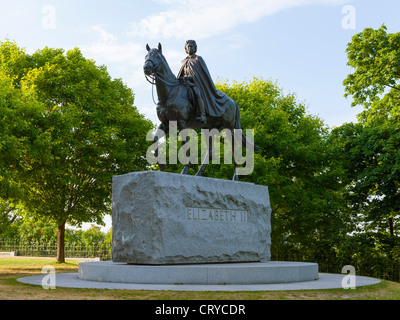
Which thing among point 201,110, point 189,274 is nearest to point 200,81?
point 201,110

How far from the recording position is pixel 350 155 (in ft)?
86.5

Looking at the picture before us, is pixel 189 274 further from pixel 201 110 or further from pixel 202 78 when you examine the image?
pixel 202 78

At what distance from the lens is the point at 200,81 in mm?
12422

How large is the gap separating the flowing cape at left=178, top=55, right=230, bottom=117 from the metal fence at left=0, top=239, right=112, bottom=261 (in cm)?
1881

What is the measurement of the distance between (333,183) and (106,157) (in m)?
12.7

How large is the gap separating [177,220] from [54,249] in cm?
3121

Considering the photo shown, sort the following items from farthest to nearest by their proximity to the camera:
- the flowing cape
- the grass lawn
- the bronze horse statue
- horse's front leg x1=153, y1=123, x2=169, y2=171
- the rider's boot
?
the flowing cape → the rider's boot → horse's front leg x1=153, y1=123, x2=169, y2=171 → the bronze horse statue → the grass lawn

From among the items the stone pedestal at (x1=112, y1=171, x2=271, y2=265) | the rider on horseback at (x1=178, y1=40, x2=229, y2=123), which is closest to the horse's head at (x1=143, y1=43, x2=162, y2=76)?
the rider on horseback at (x1=178, y1=40, x2=229, y2=123)

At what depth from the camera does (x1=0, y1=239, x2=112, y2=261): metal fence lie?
3122cm

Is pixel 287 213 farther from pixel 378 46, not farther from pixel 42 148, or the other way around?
pixel 42 148

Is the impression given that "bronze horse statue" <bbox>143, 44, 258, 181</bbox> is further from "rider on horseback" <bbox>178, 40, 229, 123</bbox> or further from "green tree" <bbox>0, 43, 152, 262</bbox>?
"green tree" <bbox>0, 43, 152, 262</bbox>

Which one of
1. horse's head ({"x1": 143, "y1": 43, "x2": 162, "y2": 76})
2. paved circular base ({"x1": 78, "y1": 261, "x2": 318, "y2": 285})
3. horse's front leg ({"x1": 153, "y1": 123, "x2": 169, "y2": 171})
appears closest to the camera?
paved circular base ({"x1": 78, "y1": 261, "x2": 318, "y2": 285})
